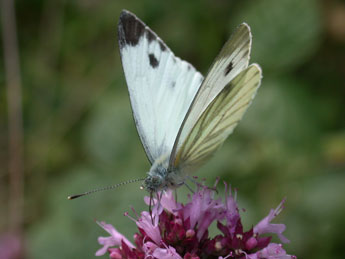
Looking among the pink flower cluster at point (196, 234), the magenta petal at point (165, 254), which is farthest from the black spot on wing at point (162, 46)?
the magenta petal at point (165, 254)

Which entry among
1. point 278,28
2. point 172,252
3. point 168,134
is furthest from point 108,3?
point 172,252

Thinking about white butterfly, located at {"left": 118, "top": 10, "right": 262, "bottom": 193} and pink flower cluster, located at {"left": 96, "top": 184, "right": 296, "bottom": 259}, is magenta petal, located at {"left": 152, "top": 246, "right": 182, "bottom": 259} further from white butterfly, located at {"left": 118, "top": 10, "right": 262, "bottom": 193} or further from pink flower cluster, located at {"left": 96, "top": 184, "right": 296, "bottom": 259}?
white butterfly, located at {"left": 118, "top": 10, "right": 262, "bottom": 193}

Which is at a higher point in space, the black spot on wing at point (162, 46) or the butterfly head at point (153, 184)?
the black spot on wing at point (162, 46)

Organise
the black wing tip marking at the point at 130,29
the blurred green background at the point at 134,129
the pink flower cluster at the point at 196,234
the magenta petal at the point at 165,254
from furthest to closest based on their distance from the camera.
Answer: the blurred green background at the point at 134,129 < the black wing tip marking at the point at 130,29 < the pink flower cluster at the point at 196,234 < the magenta petal at the point at 165,254

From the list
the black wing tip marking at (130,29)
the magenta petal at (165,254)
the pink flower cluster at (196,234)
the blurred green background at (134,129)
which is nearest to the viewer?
the magenta petal at (165,254)

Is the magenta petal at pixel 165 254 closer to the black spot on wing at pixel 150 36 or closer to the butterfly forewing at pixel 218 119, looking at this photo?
the butterfly forewing at pixel 218 119

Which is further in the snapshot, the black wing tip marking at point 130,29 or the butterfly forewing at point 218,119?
the black wing tip marking at point 130,29

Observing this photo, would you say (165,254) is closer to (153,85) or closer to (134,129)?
(153,85)
